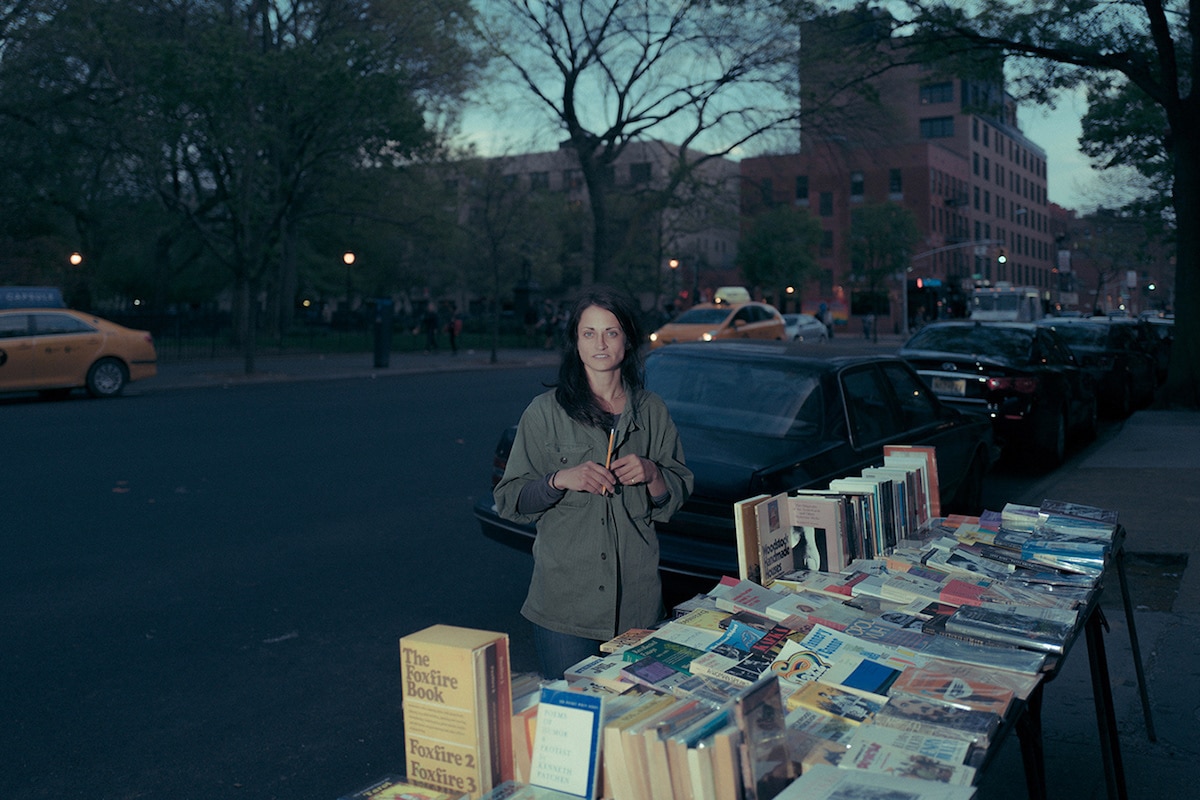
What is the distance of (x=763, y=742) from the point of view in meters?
2.06

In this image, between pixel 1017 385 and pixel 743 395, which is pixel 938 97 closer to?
pixel 1017 385

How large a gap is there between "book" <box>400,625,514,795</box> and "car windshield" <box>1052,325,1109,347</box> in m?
18.5

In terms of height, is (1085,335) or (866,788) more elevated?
(1085,335)

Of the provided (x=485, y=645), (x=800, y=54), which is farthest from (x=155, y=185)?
(x=485, y=645)

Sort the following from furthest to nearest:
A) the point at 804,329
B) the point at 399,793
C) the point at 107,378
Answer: the point at 804,329 < the point at 107,378 < the point at 399,793

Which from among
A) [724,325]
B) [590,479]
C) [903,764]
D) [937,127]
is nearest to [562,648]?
[590,479]

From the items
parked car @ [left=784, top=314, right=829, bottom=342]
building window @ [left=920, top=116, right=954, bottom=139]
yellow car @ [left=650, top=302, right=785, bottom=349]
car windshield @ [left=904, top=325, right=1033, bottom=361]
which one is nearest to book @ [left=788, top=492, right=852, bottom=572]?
car windshield @ [left=904, top=325, right=1033, bottom=361]

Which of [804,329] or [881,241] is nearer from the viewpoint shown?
[804,329]

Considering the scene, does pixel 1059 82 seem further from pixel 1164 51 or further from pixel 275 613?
pixel 275 613

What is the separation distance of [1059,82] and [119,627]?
61.6 feet

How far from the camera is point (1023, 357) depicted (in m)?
12.2

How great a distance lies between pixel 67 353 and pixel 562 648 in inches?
730

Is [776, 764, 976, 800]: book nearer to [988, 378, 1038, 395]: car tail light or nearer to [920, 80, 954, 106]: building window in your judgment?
[988, 378, 1038, 395]: car tail light

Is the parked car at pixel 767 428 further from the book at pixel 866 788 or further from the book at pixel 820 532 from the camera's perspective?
the book at pixel 866 788
